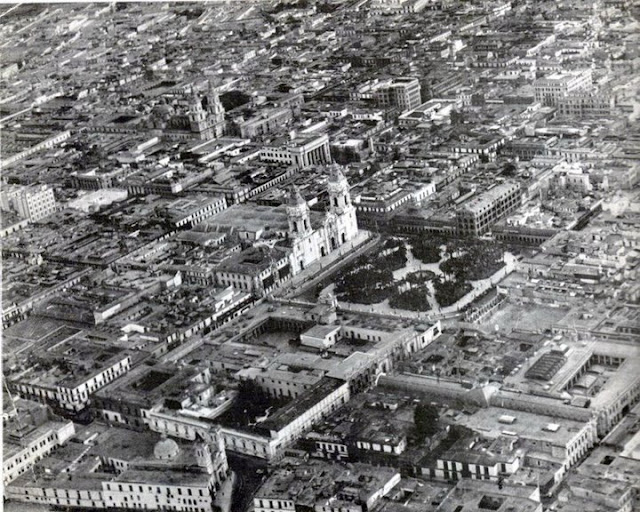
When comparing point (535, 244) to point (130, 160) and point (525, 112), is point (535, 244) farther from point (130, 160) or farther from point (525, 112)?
point (130, 160)

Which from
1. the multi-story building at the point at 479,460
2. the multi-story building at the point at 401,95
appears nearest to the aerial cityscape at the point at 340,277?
the multi-story building at the point at 479,460

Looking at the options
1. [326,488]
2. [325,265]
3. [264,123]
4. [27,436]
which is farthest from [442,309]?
[264,123]

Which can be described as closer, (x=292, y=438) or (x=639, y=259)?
(x=292, y=438)

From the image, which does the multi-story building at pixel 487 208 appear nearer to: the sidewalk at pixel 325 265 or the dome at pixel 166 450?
the sidewalk at pixel 325 265

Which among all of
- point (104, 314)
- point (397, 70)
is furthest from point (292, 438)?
point (397, 70)

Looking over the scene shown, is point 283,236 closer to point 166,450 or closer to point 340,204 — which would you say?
point 340,204

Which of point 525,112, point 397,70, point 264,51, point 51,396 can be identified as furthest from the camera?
point 264,51

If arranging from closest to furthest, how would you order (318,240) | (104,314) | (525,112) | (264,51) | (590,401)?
1. (590,401)
2. (104,314)
3. (318,240)
4. (525,112)
5. (264,51)
